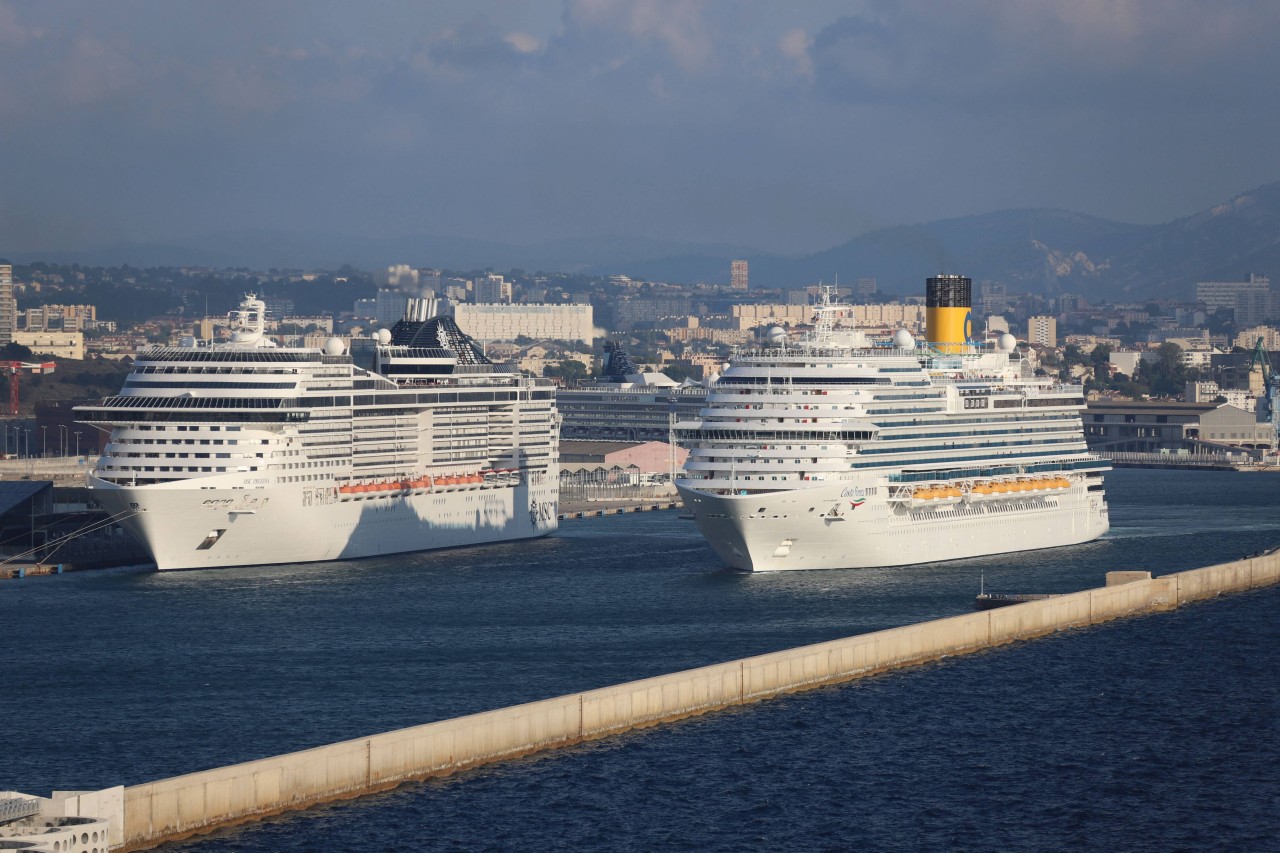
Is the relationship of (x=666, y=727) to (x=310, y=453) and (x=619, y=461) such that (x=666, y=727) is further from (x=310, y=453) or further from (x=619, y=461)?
(x=619, y=461)

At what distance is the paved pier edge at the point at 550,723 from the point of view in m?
29.8

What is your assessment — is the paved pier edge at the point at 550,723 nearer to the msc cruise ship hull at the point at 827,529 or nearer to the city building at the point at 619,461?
the msc cruise ship hull at the point at 827,529

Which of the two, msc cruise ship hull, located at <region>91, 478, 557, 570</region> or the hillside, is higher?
the hillside

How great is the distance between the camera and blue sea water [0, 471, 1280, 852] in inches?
1235

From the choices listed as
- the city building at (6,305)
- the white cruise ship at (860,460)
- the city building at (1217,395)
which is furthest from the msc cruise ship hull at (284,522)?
the city building at (6,305)

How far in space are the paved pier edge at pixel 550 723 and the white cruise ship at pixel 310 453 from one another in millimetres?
19201

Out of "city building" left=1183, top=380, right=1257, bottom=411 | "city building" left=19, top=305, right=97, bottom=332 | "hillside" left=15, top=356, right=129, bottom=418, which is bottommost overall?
"city building" left=1183, top=380, right=1257, bottom=411

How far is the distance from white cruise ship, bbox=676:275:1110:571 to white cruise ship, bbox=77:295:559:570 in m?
9.16

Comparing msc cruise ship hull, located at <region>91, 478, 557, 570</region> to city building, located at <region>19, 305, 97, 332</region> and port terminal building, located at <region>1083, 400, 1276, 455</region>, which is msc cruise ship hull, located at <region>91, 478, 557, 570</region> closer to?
port terminal building, located at <region>1083, 400, 1276, 455</region>

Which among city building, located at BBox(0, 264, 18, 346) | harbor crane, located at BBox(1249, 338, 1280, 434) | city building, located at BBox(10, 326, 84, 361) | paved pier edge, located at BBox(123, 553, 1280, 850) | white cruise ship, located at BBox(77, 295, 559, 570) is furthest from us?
city building, located at BBox(0, 264, 18, 346)

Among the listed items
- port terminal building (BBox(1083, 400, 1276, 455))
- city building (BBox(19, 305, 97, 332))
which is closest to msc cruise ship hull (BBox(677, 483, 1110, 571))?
port terminal building (BBox(1083, 400, 1276, 455))

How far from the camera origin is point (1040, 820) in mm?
31641

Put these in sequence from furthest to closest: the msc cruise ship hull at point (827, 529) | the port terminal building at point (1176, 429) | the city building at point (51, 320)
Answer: the city building at point (51, 320), the port terminal building at point (1176, 429), the msc cruise ship hull at point (827, 529)

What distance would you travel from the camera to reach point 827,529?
5525cm
